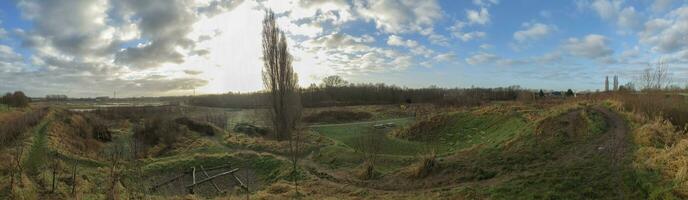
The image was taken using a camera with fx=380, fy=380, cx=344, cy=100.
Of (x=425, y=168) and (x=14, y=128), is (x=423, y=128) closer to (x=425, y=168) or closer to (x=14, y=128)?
(x=425, y=168)

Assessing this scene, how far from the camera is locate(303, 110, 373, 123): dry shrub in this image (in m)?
45.0

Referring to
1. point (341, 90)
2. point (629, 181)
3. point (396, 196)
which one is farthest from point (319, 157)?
point (341, 90)

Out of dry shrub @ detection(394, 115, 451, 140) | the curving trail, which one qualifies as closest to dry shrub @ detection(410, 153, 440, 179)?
the curving trail

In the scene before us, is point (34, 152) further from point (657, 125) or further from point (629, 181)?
point (657, 125)

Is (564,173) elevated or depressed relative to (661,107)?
depressed

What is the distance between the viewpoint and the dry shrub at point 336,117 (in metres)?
45.0

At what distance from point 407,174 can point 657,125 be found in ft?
27.8

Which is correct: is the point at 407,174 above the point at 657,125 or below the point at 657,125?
below

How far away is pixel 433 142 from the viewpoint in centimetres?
2312

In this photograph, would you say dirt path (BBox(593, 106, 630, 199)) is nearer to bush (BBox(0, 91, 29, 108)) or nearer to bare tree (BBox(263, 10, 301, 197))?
bare tree (BBox(263, 10, 301, 197))

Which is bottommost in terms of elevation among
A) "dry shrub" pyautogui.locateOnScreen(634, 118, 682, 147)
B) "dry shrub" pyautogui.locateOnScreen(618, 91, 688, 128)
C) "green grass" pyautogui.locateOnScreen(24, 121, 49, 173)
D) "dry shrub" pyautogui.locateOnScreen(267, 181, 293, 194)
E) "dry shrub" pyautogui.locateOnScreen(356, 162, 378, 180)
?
"dry shrub" pyautogui.locateOnScreen(267, 181, 293, 194)

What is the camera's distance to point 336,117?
4609cm

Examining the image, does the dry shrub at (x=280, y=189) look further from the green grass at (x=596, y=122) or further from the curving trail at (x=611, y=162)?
the green grass at (x=596, y=122)

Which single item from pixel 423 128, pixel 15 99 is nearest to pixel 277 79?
pixel 423 128
